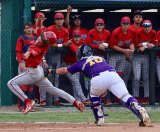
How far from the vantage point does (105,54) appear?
13320 mm

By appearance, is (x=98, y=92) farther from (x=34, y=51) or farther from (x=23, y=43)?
(x=23, y=43)

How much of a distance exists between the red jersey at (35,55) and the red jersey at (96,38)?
2.23 metres

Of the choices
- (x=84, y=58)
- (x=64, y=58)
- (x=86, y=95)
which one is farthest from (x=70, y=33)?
(x=84, y=58)

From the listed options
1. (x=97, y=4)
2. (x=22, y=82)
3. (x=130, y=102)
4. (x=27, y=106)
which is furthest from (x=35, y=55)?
(x=97, y=4)

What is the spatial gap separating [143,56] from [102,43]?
101 cm

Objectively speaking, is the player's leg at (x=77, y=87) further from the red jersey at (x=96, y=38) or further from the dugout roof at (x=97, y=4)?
the dugout roof at (x=97, y=4)

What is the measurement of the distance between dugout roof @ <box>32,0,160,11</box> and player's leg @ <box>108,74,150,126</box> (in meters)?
4.74

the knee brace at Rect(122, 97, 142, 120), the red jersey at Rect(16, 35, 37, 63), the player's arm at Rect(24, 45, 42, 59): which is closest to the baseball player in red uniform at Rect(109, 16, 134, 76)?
the red jersey at Rect(16, 35, 37, 63)

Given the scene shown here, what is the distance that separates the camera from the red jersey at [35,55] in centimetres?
1086

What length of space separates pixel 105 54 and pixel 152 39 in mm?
1057

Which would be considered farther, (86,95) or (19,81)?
(86,95)

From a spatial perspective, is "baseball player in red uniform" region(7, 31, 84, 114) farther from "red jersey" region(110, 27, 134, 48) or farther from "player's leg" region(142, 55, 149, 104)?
"player's leg" region(142, 55, 149, 104)

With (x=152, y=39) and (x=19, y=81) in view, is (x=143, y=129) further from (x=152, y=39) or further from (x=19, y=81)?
(x=152, y=39)

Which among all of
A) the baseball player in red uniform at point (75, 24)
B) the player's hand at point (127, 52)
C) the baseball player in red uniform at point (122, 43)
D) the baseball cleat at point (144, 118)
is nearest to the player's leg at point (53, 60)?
the baseball player in red uniform at point (75, 24)
